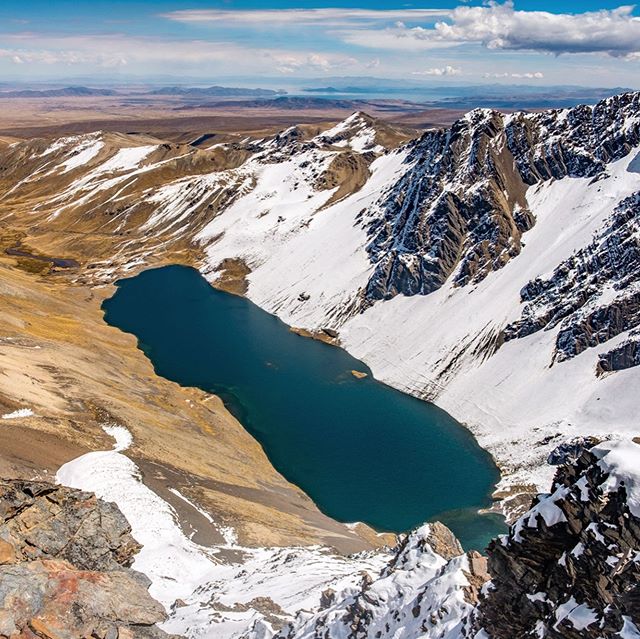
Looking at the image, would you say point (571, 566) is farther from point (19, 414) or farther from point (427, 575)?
point (19, 414)

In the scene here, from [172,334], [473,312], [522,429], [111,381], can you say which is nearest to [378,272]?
[473,312]

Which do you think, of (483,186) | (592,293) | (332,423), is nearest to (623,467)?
(332,423)

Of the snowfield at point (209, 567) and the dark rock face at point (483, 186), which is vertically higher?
the dark rock face at point (483, 186)

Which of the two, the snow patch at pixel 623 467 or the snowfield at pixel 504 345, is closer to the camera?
the snow patch at pixel 623 467

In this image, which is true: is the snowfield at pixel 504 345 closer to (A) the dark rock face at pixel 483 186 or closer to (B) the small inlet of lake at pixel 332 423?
(A) the dark rock face at pixel 483 186

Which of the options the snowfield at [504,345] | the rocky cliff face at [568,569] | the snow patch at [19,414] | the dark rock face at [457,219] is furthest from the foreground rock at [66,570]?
the dark rock face at [457,219]

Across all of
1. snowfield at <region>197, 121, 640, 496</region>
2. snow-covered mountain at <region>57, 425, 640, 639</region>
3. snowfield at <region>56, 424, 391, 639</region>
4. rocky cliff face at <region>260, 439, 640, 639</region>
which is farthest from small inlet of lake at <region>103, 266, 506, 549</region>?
rocky cliff face at <region>260, 439, 640, 639</region>

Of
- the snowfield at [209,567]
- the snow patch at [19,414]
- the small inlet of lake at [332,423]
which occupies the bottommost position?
the small inlet of lake at [332,423]
